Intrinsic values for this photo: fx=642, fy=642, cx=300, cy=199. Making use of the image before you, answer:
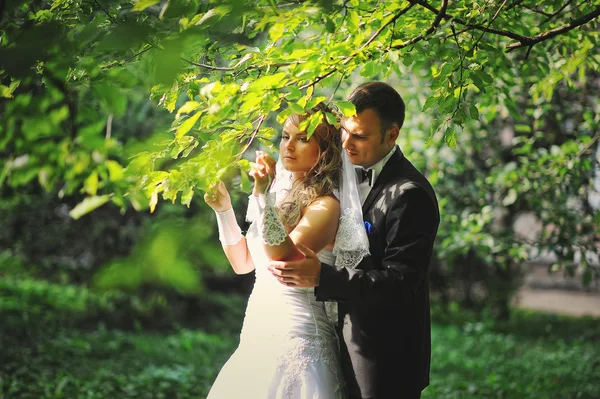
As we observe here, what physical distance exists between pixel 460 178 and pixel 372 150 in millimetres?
6288

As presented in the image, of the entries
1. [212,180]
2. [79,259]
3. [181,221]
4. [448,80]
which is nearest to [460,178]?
[79,259]

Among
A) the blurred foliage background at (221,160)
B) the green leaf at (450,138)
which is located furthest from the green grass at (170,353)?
the green leaf at (450,138)

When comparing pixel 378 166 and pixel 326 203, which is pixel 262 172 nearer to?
pixel 326 203

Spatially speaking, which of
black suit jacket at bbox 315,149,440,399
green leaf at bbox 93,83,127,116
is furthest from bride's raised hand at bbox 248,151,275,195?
green leaf at bbox 93,83,127,116

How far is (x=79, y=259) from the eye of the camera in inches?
369

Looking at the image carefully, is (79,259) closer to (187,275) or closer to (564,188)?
(564,188)

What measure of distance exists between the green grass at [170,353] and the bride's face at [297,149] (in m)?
3.54

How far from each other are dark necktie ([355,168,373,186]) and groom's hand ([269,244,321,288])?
57 centimetres

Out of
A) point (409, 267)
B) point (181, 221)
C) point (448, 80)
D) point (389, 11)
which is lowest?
point (409, 267)

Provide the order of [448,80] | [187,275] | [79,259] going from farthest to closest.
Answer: [79,259], [448,80], [187,275]

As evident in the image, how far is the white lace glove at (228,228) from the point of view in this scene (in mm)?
2902

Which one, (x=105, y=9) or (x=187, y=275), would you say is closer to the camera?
(x=187, y=275)

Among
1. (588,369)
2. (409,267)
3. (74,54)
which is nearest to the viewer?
(74,54)

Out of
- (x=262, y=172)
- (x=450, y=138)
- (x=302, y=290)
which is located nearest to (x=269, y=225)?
(x=262, y=172)
